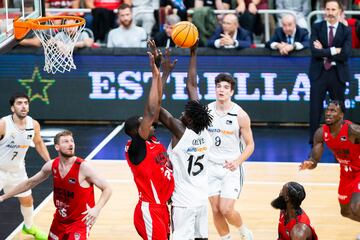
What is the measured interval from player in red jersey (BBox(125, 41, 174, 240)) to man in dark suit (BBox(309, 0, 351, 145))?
6037 millimetres

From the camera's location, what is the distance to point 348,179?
1066cm

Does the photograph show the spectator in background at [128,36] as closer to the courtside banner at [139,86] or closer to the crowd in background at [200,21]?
the crowd in background at [200,21]

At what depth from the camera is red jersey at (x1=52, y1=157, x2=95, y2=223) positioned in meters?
9.37

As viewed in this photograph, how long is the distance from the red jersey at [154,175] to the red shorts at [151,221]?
0.22ft

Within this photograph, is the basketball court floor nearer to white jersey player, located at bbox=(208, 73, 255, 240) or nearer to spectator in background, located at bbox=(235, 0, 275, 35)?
white jersey player, located at bbox=(208, 73, 255, 240)

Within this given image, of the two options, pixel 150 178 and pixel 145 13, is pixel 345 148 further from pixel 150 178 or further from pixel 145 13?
pixel 145 13

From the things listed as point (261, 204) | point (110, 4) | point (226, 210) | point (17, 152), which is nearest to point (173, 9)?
point (110, 4)

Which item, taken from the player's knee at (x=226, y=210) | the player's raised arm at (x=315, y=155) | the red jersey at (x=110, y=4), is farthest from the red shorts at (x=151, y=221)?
the red jersey at (x=110, y=4)

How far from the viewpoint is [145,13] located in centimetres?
1711

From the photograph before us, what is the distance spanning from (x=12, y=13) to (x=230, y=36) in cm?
595

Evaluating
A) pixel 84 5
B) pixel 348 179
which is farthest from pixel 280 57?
pixel 348 179

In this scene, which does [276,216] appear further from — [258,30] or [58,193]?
[258,30]

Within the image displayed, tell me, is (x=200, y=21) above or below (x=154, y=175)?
above

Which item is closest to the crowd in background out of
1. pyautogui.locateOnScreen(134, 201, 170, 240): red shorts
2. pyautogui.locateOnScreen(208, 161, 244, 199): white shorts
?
pyautogui.locateOnScreen(208, 161, 244, 199): white shorts
